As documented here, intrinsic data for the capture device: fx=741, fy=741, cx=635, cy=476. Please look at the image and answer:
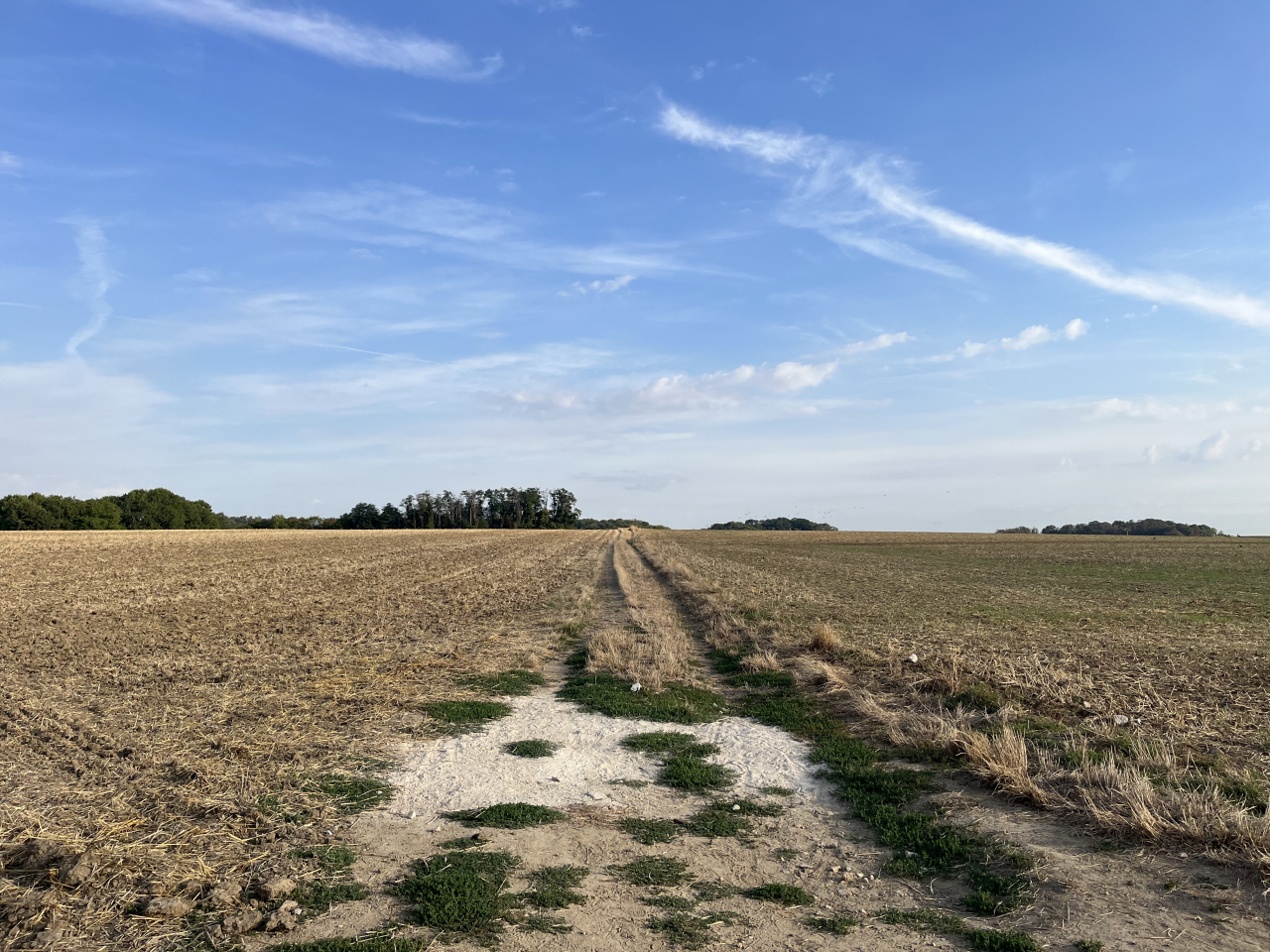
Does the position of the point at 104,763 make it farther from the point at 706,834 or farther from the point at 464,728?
the point at 706,834

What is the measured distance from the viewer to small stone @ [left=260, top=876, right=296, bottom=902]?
487cm

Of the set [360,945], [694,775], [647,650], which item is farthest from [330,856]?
[647,650]

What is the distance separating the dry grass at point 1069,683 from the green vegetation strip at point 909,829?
690 mm

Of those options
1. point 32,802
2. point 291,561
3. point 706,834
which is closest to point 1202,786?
point 706,834

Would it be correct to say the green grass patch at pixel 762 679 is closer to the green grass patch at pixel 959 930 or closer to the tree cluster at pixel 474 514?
the green grass patch at pixel 959 930

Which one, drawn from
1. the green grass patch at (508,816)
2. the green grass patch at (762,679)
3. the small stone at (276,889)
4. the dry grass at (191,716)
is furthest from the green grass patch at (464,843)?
the green grass patch at (762,679)

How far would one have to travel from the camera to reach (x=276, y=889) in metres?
4.89

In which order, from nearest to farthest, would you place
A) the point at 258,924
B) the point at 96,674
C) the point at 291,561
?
the point at 258,924 → the point at 96,674 → the point at 291,561

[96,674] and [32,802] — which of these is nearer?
[32,802]

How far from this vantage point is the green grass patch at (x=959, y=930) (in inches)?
173

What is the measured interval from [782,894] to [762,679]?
277 inches

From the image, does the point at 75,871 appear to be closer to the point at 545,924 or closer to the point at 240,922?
the point at 240,922

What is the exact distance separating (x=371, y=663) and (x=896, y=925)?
10213mm

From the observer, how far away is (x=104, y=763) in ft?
24.2
